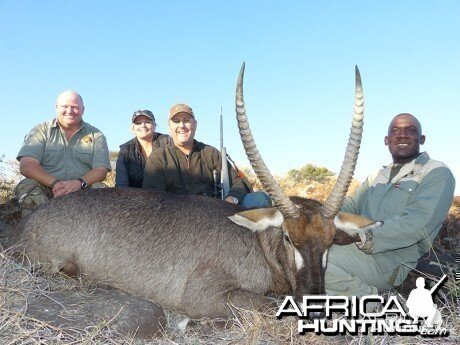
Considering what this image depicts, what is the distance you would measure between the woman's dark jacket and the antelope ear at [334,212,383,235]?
5.10m

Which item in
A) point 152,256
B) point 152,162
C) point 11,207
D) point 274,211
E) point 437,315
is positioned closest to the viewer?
point 437,315

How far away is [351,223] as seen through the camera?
16.3 ft

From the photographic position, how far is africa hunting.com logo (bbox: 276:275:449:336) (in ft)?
14.1

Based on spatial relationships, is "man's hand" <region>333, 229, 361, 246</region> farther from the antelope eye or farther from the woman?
the woman

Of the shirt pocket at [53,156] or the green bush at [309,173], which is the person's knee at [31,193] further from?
the green bush at [309,173]

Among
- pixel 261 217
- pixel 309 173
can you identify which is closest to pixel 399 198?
pixel 261 217

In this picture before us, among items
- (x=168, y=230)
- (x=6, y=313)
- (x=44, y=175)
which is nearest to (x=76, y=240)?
(x=168, y=230)

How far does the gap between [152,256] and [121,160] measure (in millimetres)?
4427

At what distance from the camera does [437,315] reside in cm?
452

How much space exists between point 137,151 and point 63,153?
4.83 ft

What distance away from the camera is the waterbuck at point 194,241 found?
476 cm

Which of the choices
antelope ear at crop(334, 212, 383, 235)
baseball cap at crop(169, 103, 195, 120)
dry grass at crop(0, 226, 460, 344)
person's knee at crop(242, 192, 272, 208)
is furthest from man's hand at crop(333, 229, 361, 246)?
baseball cap at crop(169, 103, 195, 120)

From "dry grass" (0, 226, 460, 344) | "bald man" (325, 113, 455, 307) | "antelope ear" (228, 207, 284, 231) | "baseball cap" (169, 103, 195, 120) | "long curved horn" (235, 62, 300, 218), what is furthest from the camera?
"baseball cap" (169, 103, 195, 120)

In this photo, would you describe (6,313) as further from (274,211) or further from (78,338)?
(274,211)
